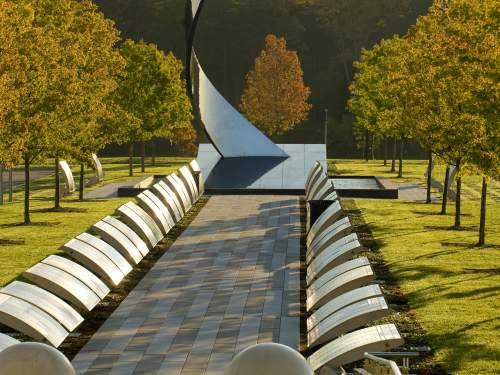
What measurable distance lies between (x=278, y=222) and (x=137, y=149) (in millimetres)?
67432

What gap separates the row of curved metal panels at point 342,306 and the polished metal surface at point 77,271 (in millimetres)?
3055

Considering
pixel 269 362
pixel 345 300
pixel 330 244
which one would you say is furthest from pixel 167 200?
pixel 269 362

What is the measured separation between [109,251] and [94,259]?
1105mm

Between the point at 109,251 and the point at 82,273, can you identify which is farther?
the point at 109,251

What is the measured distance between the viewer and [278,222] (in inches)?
1044

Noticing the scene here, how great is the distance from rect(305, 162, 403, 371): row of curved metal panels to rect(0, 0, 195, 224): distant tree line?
892cm

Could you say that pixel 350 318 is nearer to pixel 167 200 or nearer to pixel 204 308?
pixel 204 308

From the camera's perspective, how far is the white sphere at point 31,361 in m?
7.77

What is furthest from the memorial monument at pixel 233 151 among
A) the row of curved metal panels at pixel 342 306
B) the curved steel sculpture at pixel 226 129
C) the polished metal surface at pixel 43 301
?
the polished metal surface at pixel 43 301

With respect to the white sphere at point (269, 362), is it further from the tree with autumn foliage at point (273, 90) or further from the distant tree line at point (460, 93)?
the tree with autumn foliage at point (273, 90)

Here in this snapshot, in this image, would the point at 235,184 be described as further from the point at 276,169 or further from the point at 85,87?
the point at 85,87

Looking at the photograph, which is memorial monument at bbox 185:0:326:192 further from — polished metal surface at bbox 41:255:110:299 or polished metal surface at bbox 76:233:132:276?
polished metal surface at bbox 41:255:110:299

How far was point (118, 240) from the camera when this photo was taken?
17203 mm

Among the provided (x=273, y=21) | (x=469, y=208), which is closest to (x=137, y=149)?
(x=273, y=21)
